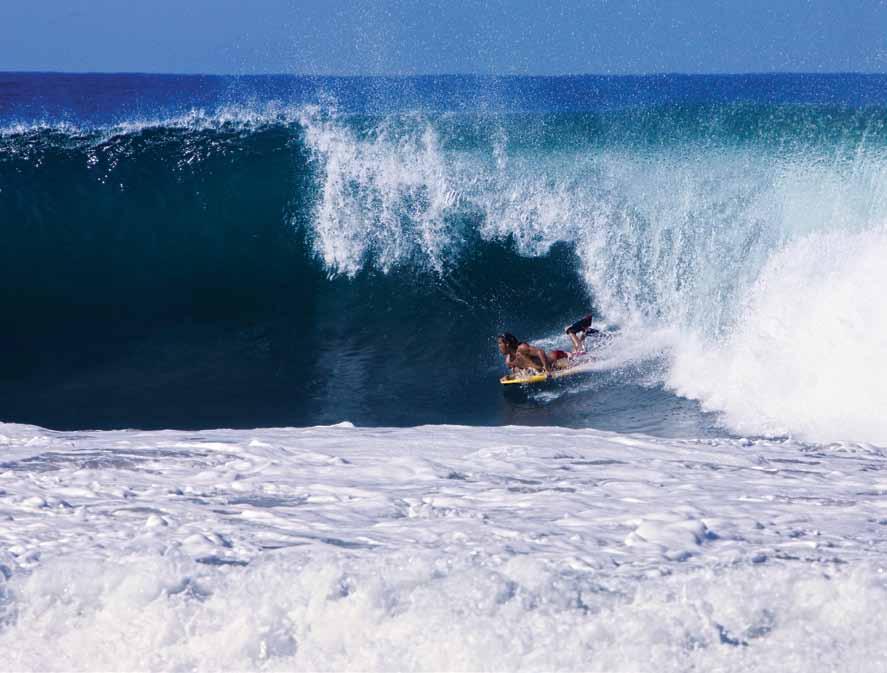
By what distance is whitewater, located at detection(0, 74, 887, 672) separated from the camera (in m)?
2.65

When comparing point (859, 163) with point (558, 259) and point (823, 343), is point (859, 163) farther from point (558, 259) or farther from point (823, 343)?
point (823, 343)

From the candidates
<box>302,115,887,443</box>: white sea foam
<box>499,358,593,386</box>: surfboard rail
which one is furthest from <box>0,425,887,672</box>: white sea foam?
<box>499,358,593,386</box>: surfboard rail

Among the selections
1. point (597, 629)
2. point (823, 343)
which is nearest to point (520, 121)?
point (823, 343)

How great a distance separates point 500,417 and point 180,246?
269 inches

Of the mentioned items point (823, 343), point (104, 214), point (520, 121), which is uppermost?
point (520, 121)

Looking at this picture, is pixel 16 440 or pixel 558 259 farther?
pixel 558 259

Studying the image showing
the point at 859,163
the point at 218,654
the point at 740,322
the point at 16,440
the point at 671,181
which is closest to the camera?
the point at 218,654

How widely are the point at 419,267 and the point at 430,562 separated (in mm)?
9663

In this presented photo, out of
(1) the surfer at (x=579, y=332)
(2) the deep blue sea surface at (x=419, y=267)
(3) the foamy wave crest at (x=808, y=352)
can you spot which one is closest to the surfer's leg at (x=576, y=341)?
(1) the surfer at (x=579, y=332)

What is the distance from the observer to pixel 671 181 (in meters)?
13.3

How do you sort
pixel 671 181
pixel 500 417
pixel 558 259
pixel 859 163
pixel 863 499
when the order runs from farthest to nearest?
pixel 671 181
pixel 558 259
pixel 859 163
pixel 500 417
pixel 863 499

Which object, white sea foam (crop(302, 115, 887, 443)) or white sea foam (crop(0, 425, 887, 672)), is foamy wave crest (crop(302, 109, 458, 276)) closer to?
white sea foam (crop(302, 115, 887, 443))

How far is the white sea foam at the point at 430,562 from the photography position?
99.8 inches

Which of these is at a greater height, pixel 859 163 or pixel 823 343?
pixel 859 163
